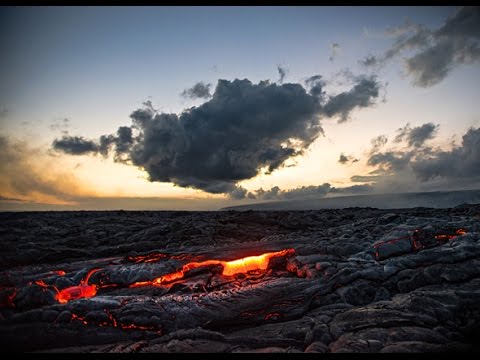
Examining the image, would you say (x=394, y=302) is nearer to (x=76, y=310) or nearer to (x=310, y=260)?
(x=310, y=260)

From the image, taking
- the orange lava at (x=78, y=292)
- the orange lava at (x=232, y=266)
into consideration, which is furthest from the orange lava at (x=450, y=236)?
the orange lava at (x=78, y=292)

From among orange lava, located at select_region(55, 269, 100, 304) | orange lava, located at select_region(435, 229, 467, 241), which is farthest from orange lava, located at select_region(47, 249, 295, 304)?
orange lava, located at select_region(435, 229, 467, 241)

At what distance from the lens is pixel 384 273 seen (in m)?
7.51

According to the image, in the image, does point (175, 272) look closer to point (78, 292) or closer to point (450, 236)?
point (78, 292)

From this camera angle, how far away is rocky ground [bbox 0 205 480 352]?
4.91 meters

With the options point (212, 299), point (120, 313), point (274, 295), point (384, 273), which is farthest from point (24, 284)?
point (384, 273)

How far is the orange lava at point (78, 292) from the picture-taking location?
6.97 m

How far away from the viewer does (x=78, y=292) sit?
7.27m

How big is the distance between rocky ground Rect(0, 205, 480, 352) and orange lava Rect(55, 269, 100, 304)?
3 centimetres

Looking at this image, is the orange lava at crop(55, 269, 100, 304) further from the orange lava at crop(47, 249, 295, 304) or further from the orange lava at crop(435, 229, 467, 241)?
the orange lava at crop(435, 229, 467, 241)

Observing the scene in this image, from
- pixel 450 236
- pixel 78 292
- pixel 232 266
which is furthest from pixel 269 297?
pixel 450 236

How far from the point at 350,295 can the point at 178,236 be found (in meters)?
9.46

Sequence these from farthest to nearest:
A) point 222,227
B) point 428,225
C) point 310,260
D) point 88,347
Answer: point 222,227, point 428,225, point 310,260, point 88,347

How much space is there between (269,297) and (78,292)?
5.13m
